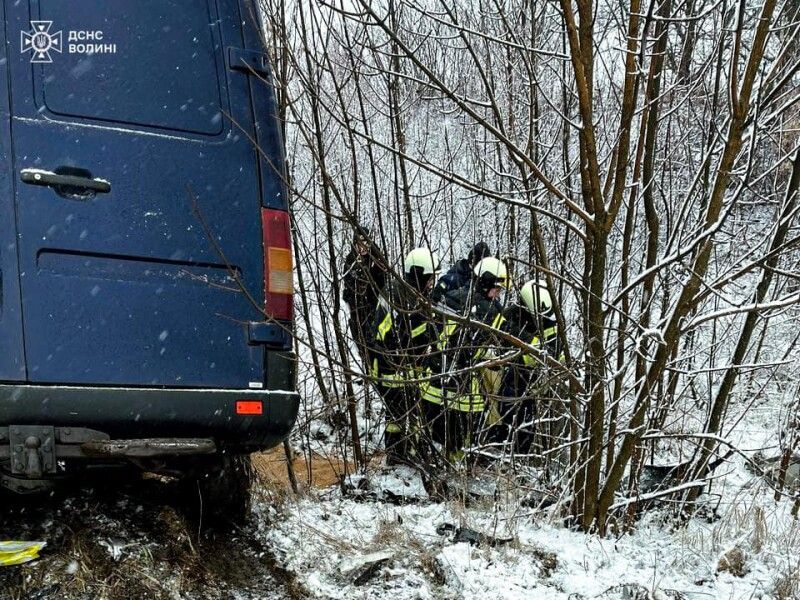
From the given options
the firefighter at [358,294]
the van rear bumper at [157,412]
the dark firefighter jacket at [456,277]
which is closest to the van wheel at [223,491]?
the van rear bumper at [157,412]

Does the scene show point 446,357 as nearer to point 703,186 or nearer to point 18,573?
point 703,186

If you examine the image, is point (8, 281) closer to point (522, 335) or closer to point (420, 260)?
point (420, 260)

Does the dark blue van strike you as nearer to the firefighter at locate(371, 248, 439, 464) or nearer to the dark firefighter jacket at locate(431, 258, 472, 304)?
the firefighter at locate(371, 248, 439, 464)

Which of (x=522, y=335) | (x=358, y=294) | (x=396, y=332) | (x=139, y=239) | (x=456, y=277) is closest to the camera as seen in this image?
(x=139, y=239)

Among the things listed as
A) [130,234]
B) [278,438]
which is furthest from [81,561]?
[130,234]

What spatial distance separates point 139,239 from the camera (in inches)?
122

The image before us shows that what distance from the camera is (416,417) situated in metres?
4.85

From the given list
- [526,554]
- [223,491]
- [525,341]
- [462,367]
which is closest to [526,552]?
[526,554]

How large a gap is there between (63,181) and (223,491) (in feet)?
5.56

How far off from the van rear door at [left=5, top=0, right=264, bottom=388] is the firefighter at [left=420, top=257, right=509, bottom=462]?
1.81 m

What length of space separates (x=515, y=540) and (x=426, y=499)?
128cm

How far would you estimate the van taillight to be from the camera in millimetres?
3332

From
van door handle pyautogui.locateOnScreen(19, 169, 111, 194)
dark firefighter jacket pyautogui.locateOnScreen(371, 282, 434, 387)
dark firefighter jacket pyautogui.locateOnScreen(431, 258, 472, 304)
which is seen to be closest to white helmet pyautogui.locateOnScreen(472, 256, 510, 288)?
dark firefighter jacket pyautogui.locateOnScreen(431, 258, 472, 304)

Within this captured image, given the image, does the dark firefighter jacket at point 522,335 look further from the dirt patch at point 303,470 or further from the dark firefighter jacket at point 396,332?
the dirt patch at point 303,470
